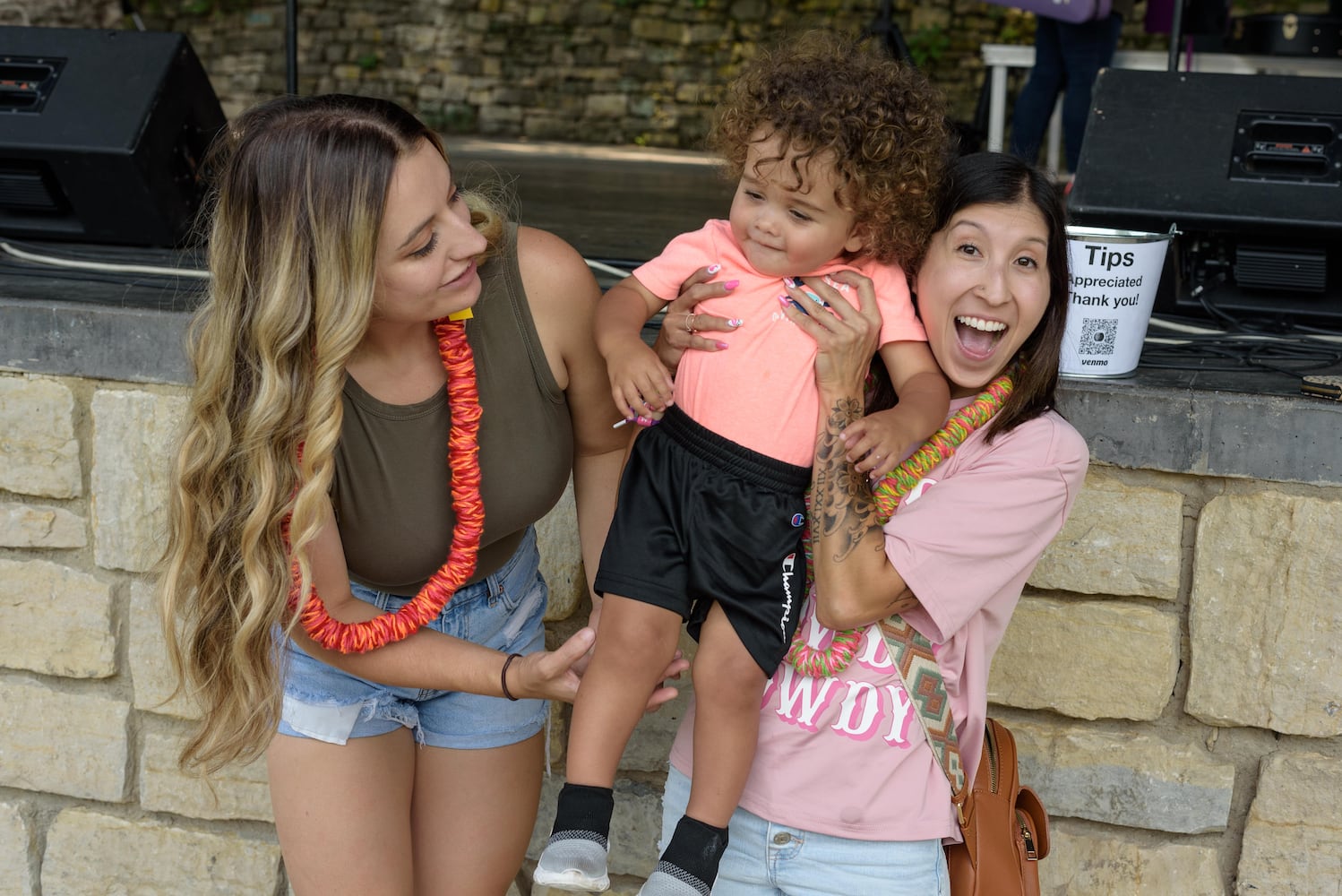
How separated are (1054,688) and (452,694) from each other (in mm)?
983

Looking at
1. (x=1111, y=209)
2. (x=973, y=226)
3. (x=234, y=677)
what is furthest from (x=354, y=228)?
(x=1111, y=209)

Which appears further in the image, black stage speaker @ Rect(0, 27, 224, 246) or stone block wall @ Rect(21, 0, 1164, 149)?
stone block wall @ Rect(21, 0, 1164, 149)

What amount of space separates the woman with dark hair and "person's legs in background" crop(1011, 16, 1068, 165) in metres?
3.49

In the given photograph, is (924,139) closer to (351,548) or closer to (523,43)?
(351,548)

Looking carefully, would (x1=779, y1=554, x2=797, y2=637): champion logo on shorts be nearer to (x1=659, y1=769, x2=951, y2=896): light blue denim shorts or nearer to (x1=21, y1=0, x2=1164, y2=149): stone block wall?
(x1=659, y1=769, x2=951, y2=896): light blue denim shorts

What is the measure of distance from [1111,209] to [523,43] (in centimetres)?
905

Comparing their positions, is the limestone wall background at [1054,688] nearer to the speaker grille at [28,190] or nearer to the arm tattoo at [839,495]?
the arm tattoo at [839,495]

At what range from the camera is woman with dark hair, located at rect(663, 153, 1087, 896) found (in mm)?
1473

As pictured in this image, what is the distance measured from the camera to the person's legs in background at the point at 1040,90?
4.77 m

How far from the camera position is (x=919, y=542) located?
4.78 feet

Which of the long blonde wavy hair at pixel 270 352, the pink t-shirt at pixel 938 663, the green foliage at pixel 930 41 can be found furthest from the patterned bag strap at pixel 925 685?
the green foliage at pixel 930 41

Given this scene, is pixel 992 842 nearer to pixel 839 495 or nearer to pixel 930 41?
pixel 839 495

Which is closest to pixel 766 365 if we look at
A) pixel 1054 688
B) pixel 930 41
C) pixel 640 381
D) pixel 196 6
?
pixel 640 381

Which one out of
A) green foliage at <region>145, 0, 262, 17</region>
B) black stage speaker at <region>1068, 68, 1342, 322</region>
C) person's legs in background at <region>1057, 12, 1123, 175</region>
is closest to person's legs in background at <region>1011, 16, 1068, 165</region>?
person's legs in background at <region>1057, 12, 1123, 175</region>
